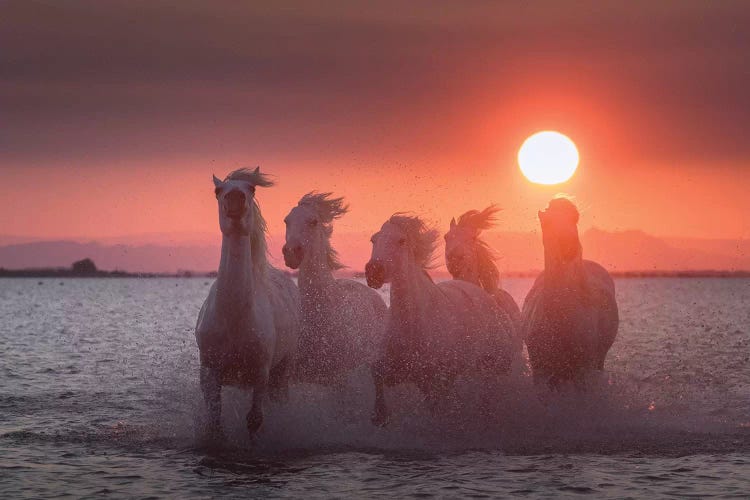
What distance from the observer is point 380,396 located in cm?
1134

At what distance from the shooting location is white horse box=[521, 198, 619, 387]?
11961mm

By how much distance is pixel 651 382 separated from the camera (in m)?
18.8

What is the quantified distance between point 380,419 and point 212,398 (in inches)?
78.1

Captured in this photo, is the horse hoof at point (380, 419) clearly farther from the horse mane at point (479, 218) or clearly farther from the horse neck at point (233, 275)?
the horse mane at point (479, 218)

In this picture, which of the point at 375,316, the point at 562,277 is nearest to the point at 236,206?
the point at 375,316

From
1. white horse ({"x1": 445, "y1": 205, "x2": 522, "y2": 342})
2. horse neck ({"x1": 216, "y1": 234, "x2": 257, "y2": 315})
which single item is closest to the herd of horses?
horse neck ({"x1": 216, "y1": 234, "x2": 257, "y2": 315})

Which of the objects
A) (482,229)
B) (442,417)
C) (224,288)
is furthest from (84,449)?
(482,229)

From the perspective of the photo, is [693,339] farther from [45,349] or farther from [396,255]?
[396,255]

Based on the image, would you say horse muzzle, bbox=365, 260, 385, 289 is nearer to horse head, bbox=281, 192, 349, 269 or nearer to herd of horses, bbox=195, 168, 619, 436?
herd of horses, bbox=195, 168, 619, 436

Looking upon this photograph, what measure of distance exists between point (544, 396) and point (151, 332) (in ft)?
96.8

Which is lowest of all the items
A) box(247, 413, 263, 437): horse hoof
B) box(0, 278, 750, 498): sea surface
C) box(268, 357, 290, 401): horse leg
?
box(0, 278, 750, 498): sea surface

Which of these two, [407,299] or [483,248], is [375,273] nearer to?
[407,299]

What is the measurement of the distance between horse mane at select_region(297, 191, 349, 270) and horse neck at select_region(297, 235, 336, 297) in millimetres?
249

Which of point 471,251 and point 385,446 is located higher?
point 471,251
